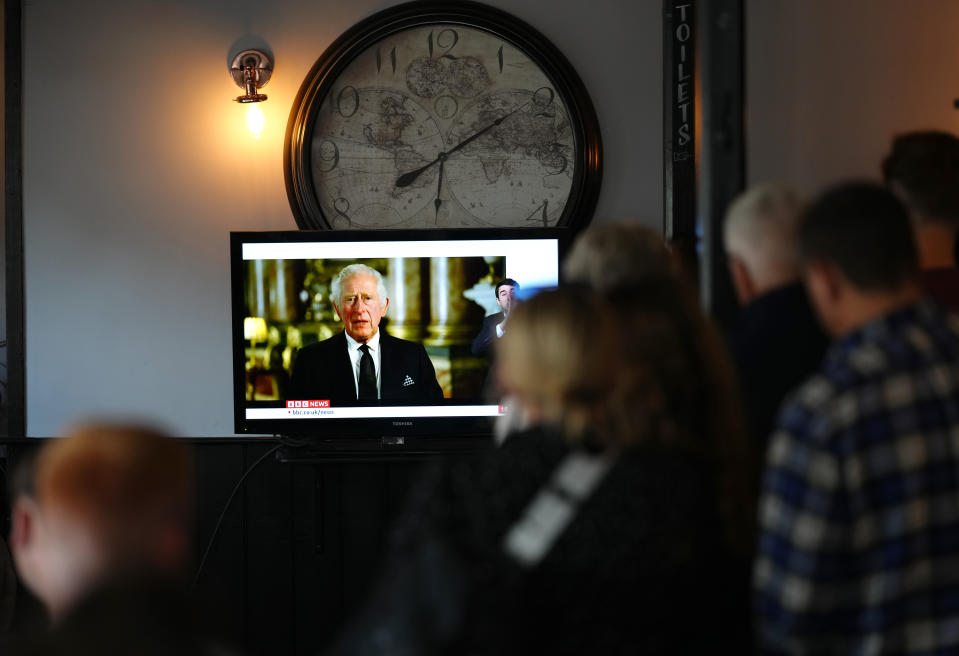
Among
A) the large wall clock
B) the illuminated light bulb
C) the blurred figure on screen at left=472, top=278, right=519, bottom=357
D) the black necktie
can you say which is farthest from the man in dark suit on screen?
the illuminated light bulb

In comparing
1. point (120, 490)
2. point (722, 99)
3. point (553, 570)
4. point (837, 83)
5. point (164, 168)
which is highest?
point (837, 83)

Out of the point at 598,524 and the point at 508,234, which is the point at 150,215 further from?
the point at 598,524

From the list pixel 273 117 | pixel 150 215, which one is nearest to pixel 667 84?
pixel 273 117

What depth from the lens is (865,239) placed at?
1522 mm

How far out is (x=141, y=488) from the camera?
1.16 meters

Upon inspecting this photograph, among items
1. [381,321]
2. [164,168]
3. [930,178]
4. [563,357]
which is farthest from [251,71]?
[563,357]

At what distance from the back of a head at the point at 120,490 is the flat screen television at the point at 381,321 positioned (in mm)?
2451

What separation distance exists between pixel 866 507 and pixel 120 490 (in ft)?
3.30

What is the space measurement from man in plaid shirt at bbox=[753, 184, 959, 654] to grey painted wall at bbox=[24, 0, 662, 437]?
256 cm

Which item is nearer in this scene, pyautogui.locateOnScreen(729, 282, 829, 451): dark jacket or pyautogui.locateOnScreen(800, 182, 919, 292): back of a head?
pyautogui.locateOnScreen(800, 182, 919, 292): back of a head

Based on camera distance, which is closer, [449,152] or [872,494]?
[872,494]

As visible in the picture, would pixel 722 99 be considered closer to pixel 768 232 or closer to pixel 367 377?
pixel 768 232

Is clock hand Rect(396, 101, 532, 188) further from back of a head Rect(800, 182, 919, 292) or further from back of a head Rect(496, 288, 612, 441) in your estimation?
back of a head Rect(496, 288, 612, 441)

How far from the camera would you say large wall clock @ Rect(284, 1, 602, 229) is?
13.1 feet
